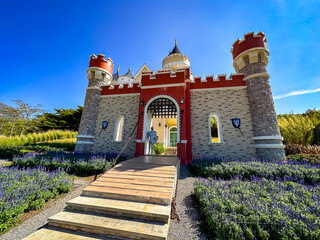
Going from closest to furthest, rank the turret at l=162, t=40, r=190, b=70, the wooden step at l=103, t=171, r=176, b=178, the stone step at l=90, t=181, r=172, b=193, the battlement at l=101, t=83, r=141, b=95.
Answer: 1. the stone step at l=90, t=181, r=172, b=193
2. the wooden step at l=103, t=171, r=176, b=178
3. the battlement at l=101, t=83, r=141, b=95
4. the turret at l=162, t=40, r=190, b=70

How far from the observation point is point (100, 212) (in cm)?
297

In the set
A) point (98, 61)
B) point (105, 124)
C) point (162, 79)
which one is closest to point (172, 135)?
point (105, 124)

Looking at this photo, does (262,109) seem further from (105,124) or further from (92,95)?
(92,95)

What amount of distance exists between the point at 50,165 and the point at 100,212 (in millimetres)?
5182

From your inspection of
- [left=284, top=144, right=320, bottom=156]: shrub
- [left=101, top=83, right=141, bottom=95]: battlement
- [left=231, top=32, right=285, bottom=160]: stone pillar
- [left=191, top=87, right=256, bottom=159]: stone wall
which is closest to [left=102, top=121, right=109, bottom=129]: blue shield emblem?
[left=101, top=83, right=141, bottom=95]: battlement

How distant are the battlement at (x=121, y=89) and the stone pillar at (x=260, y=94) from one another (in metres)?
8.01

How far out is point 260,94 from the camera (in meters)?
8.13

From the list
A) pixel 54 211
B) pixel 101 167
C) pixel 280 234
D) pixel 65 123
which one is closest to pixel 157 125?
pixel 101 167

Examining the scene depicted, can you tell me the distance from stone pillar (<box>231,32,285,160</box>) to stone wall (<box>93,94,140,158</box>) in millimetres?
8162

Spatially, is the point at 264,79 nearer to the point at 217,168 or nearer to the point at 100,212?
the point at 217,168

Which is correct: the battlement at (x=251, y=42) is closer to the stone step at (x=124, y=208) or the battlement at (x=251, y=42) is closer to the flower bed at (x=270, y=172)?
the flower bed at (x=270, y=172)

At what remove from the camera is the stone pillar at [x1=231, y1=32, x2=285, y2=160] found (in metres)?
7.42

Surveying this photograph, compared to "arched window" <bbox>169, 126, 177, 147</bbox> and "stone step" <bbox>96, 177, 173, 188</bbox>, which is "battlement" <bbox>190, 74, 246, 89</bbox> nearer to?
"stone step" <bbox>96, 177, 173, 188</bbox>

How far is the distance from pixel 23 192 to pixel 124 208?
9.67 feet
